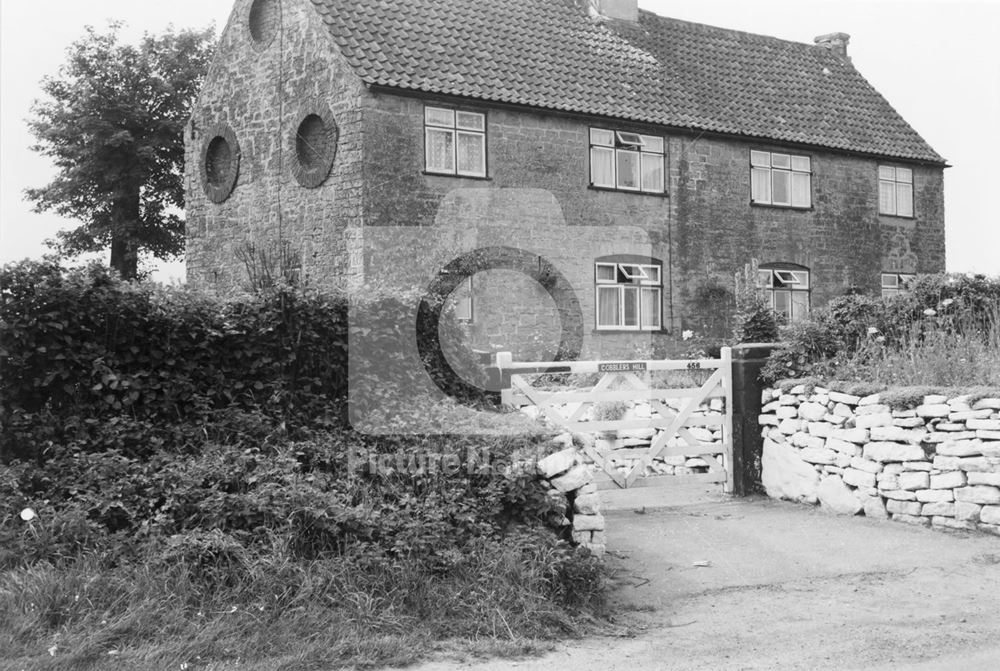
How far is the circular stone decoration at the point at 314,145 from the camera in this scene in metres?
21.9

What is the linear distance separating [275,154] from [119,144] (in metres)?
11.5

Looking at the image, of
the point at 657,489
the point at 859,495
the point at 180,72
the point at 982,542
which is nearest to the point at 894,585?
the point at 982,542

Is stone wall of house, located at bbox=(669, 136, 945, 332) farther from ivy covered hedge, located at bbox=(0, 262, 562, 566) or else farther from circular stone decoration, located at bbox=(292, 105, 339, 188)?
ivy covered hedge, located at bbox=(0, 262, 562, 566)

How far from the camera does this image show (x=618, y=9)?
27.5 meters

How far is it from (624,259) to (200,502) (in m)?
17.4

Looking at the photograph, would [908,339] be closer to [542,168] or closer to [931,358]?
[931,358]

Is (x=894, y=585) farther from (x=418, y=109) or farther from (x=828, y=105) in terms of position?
(x=828, y=105)

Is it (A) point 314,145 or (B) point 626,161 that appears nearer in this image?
(A) point 314,145

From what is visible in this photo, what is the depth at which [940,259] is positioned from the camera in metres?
30.1

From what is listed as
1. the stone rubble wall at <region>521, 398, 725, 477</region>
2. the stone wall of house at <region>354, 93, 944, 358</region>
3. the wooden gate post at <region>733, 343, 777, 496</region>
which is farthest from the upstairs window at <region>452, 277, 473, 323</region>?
the wooden gate post at <region>733, 343, 777, 496</region>

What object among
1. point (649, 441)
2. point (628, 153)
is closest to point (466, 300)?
point (628, 153)

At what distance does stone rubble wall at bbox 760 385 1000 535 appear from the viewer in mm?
10922

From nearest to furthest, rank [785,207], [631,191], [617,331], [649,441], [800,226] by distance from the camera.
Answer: [649,441] → [617,331] → [631,191] → [785,207] → [800,226]

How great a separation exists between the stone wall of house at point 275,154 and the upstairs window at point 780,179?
34.1 ft
